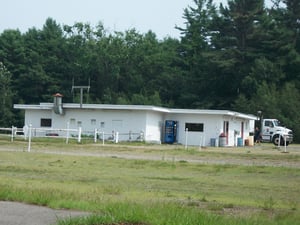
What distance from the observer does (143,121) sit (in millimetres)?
49281

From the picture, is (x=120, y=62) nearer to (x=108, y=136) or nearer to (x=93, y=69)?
(x=93, y=69)

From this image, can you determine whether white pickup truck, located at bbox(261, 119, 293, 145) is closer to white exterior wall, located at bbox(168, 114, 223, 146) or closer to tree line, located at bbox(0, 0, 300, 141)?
white exterior wall, located at bbox(168, 114, 223, 146)

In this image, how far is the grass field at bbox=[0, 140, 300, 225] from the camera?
30.2 feet

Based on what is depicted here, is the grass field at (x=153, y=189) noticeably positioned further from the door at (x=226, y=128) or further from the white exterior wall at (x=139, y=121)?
the door at (x=226, y=128)

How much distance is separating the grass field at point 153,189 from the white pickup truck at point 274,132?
23211 millimetres

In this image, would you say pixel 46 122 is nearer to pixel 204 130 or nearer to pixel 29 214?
pixel 204 130

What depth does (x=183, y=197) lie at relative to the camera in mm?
13227

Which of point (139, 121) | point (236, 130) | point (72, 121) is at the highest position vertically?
point (139, 121)

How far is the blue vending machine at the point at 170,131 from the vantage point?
5197 centimetres

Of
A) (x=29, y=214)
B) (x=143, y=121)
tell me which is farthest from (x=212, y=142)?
(x=29, y=214)

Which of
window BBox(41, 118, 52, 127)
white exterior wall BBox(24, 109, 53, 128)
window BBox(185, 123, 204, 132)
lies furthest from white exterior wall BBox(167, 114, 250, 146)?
white exterior wall BBox(24, 109, 53, 128)

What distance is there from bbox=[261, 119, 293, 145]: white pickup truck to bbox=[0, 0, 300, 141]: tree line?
901cm

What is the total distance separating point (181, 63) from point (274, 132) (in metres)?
31.6

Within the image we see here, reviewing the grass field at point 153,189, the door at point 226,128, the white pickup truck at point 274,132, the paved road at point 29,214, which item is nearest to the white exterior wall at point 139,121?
the door at point 226,128
